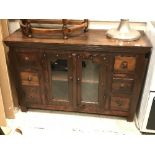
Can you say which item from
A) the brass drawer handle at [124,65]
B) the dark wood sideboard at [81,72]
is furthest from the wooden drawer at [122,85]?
the brass drawer handle at [124,65]

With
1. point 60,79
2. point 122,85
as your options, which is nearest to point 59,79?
point 60,79

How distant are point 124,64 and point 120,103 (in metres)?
0.41

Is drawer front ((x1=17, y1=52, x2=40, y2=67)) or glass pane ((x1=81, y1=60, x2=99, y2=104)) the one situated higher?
drawer front ((x1=17, y1=52, x2=40, y2=67))

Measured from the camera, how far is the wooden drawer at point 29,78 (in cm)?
178

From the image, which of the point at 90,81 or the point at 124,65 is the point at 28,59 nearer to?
the point at 90,81

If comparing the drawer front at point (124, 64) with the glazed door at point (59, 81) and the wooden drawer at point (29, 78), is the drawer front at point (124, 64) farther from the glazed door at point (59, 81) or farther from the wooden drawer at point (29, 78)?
the wooden drawer at point (29, 78)

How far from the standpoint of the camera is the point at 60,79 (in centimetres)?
179

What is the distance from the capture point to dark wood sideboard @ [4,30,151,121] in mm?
1561

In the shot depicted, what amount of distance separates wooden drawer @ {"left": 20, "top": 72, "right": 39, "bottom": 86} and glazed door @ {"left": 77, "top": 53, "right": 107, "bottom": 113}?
0.39 meters
